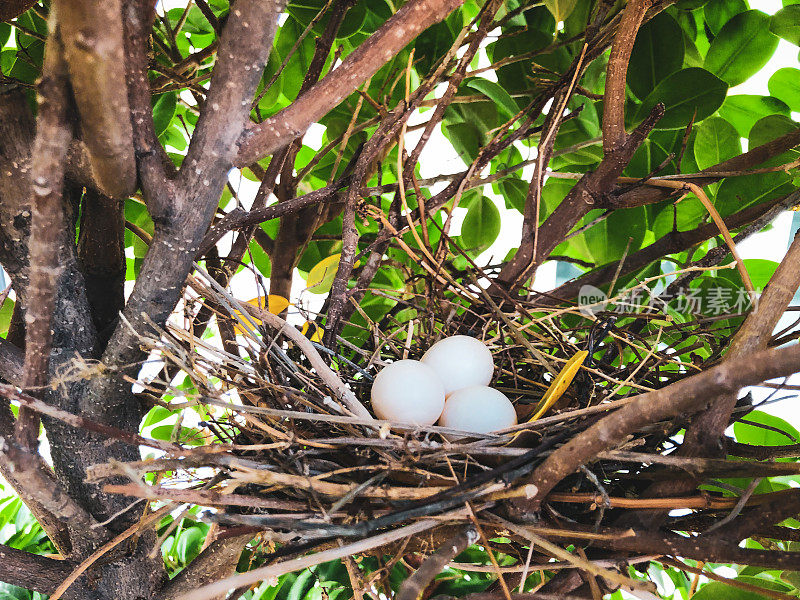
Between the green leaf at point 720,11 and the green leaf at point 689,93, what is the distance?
148 mm

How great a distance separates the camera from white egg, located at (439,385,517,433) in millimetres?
462

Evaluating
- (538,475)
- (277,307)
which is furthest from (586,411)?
(277,307)

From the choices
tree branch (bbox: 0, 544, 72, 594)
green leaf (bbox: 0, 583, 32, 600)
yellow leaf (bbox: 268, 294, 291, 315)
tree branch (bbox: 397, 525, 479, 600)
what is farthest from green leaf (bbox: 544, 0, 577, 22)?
green leaf (bbox: 0, 583, 32, 600)

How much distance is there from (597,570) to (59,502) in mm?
352

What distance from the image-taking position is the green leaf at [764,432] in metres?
0.58

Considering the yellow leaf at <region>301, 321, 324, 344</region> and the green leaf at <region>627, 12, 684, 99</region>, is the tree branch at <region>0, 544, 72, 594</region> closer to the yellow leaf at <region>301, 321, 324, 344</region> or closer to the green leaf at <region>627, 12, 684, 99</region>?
the yellow leaf at <region>301, 321, 324, 344</region>

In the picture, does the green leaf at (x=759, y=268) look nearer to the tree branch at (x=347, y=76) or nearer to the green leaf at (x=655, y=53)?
the green leaf at (x=655, y=53)

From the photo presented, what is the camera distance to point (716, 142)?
0.67 meters

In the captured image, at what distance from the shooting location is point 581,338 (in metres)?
0.69

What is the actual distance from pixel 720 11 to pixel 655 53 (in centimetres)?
15

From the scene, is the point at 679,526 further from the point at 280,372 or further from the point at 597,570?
the point at 280,372

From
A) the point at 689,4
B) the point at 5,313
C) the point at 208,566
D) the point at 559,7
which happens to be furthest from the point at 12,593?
the point at 689,4

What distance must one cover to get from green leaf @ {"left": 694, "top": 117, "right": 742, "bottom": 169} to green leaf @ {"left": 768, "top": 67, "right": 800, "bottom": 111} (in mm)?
80

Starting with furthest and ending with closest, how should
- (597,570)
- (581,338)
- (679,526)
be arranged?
(581,338), (679,526), (597,570)
